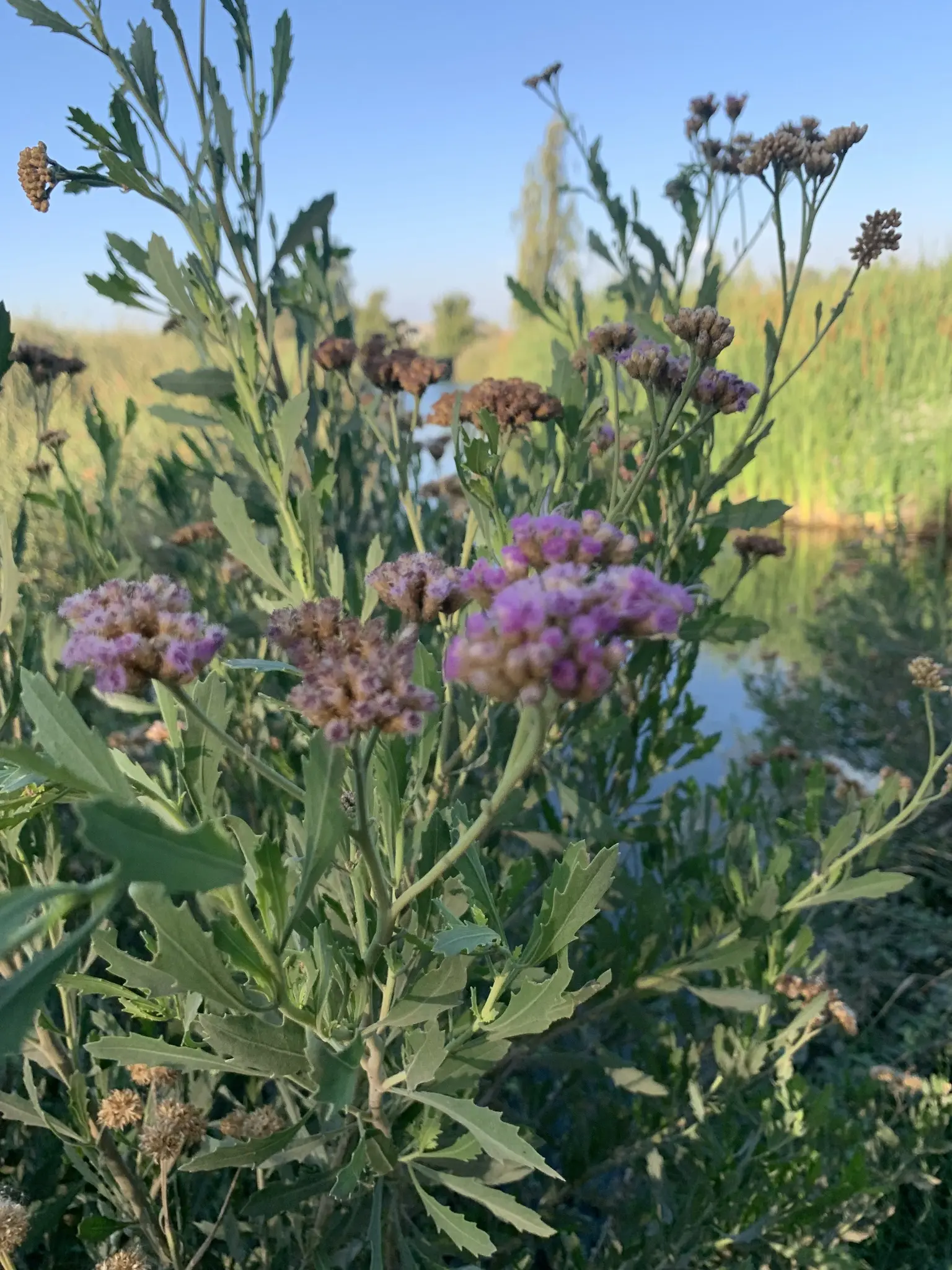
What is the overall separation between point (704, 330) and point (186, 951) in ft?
3.25

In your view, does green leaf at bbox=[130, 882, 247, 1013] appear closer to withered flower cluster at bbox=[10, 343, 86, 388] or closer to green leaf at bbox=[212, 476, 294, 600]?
green leaf at bbox=[212, 476, 294, 600]

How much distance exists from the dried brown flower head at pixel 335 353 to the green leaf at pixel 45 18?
0.67 meters

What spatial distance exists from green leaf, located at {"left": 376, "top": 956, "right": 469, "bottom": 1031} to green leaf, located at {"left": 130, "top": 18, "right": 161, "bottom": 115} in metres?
1.32

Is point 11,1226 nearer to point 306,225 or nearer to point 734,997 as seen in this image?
point 734,997

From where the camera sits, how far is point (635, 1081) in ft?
4.63

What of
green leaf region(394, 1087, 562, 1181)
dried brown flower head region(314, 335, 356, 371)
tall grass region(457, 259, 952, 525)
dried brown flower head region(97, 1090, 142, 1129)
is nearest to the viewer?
green leaf region(394, 1087, 562, 1181)

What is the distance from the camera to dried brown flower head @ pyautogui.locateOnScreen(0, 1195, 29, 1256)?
0.86 m

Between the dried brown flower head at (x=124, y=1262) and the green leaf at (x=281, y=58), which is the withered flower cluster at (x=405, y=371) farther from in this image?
the dried brown flower head at (x=124, y=1262)

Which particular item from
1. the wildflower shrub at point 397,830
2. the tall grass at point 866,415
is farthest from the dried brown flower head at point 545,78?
the tall grass at point 866,415

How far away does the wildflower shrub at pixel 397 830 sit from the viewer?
63cm

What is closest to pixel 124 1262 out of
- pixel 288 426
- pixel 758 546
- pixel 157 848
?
Answer: pixel 157 848

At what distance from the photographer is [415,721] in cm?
62

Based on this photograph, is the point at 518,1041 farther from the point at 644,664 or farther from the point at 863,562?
the point at 863,562

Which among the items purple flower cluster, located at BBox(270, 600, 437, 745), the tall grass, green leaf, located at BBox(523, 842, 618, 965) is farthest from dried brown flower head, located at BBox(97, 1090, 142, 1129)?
the tall grass
